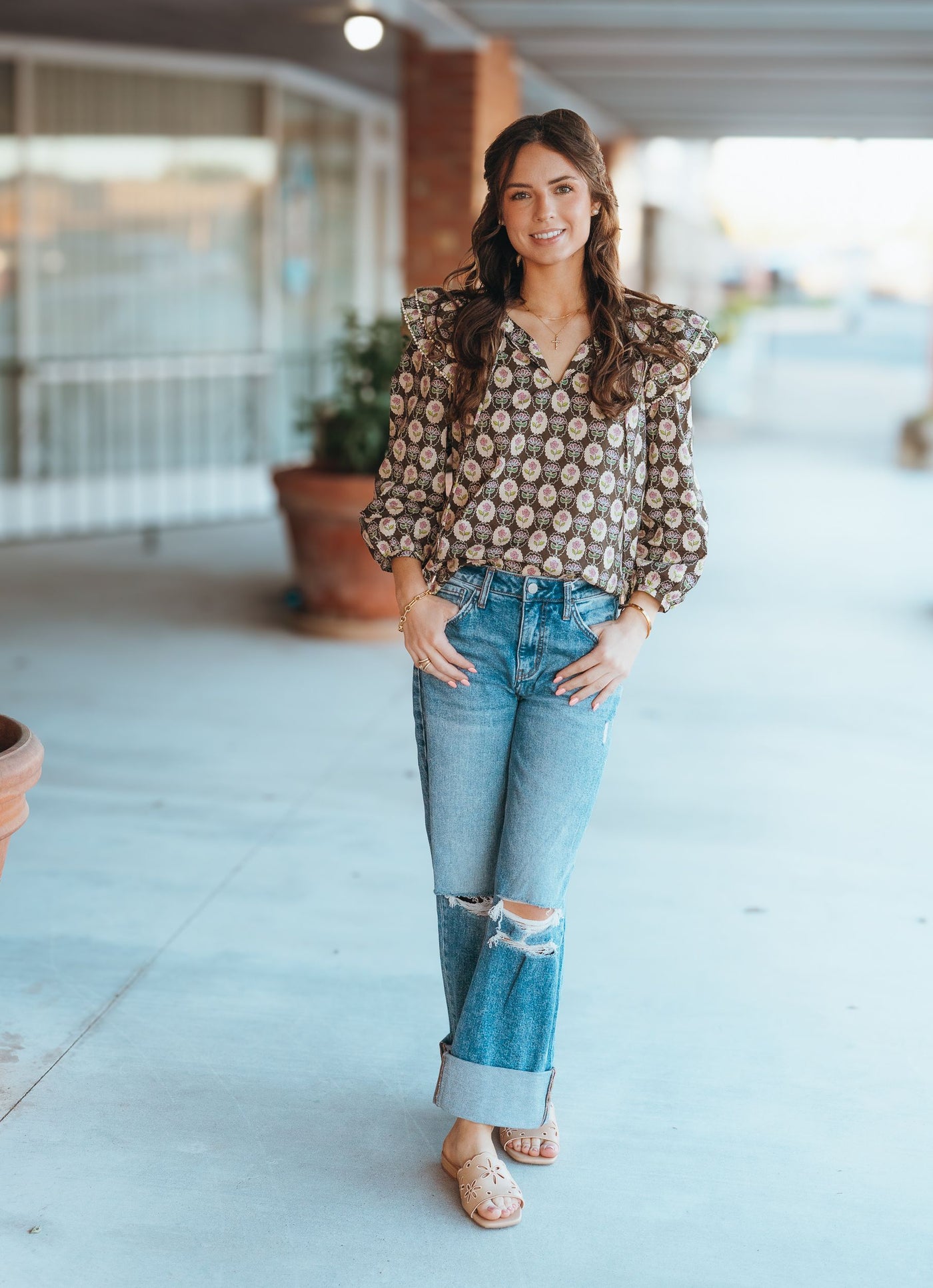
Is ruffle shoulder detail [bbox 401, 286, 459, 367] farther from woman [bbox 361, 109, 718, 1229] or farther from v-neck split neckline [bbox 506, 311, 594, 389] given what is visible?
v-neck split neckline [bbox 506, 311, 594, 389]

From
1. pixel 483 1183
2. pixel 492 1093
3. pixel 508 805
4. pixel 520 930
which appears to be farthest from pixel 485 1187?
pixel 508 805

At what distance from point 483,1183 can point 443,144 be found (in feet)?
21.5

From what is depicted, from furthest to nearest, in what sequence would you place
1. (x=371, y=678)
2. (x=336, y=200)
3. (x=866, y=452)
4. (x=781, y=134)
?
(x=866, y=452), (x=781, y=134), (x=336, y=200), (x=371, y=678)

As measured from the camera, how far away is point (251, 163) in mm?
10070

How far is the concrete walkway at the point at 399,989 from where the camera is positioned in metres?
2.41

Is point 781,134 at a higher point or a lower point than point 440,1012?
higher

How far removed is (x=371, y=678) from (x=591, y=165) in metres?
3.78

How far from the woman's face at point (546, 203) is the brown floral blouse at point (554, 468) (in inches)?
5.2

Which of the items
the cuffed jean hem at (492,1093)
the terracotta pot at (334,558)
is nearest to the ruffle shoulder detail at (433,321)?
the cuffed jean hem at (492,1093)

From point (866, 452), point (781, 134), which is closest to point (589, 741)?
point (781, 134)

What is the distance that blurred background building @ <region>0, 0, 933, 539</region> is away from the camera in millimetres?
7938

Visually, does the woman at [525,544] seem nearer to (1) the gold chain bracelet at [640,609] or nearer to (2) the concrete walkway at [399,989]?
(1) the gold chain bracelet at [640,609]

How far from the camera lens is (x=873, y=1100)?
286 cm

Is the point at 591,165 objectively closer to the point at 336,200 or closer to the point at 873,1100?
the point at 873,1100
